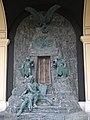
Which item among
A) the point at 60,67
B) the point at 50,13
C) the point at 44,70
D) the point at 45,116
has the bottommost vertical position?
the point at 45,116

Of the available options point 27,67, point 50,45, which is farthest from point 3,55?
point 50,45

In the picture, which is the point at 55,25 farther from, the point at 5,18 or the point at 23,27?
the point at 5,18

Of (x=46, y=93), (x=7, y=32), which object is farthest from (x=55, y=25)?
(x=46, y=93)

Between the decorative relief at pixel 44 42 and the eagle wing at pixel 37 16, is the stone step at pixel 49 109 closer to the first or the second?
the decorative relief at pixel 44 42

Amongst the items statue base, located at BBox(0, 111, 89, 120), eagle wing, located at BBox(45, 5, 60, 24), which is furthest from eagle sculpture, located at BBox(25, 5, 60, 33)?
statue base, located at BBox(0, 111, 89, 120)

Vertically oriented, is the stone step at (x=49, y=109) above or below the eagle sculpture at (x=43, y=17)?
below

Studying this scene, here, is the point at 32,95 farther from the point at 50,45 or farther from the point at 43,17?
the point at 43,17

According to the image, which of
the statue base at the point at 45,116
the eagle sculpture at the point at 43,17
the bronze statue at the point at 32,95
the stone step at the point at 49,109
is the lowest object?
the statue base at the point at 45,116

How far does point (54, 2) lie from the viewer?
9.57 metres

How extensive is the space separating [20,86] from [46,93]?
3.22 feet

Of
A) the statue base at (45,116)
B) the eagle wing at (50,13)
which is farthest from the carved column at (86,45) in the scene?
the statue base at (45,116)

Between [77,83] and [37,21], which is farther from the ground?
[37,21]

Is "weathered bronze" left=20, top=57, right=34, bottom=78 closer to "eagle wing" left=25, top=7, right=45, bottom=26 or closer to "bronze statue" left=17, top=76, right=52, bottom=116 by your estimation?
"bronze statue" left=17, top=76, right=52, bottom=116

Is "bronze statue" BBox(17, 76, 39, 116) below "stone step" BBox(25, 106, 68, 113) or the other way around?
the other way around
